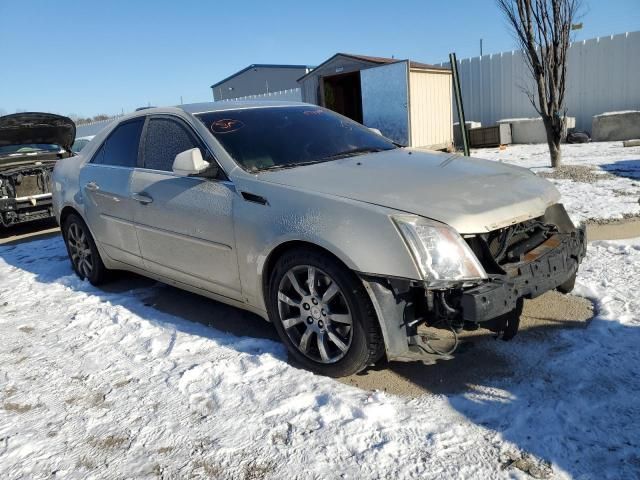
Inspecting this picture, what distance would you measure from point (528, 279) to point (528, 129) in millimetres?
14437

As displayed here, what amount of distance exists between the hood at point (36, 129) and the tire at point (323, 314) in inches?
301

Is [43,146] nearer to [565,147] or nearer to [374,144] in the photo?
[374,144]

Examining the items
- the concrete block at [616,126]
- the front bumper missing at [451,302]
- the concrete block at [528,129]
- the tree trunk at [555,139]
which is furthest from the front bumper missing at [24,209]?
the concrete block at [616,126]

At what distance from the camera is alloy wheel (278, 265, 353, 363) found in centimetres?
292

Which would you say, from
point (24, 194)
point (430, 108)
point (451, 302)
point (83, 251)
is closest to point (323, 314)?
point (451, 302)

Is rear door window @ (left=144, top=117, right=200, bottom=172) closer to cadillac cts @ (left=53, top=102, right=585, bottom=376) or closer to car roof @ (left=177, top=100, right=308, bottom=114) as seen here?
cadillac cts @ (left=53, top=102, right=585, bottom=376)

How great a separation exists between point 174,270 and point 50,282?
2.28 meters

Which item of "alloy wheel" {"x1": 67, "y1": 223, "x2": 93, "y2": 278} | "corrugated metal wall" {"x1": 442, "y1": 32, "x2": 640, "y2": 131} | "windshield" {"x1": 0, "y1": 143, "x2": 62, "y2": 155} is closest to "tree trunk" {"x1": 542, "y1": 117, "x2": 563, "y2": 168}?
"corrugated metal wall" {"x1": 442, "y1": 32, "x2": 640, "y2": 131}

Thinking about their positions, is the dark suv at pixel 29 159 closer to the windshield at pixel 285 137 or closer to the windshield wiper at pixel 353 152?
the windshield at pixel 285 137

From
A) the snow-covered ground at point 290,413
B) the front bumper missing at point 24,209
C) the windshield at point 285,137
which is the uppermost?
the windshield at point 285,137

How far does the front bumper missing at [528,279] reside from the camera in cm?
253

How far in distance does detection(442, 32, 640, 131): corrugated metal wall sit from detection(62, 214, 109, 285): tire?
1506 cm

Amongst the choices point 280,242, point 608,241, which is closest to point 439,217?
point 280,242

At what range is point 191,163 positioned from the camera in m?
3.37
